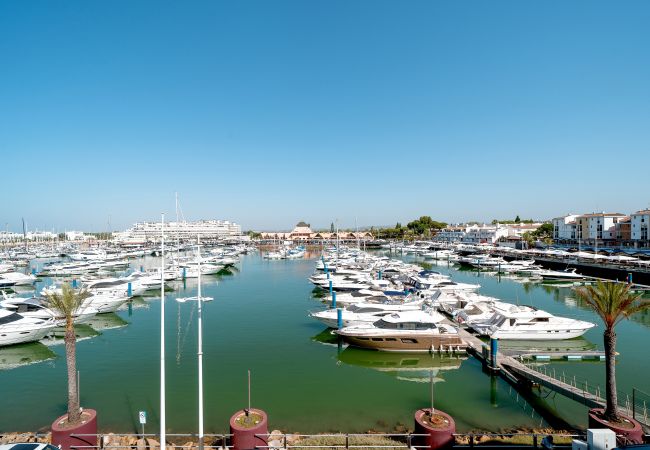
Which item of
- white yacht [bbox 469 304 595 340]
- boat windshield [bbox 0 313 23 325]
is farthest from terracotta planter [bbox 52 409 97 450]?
white yacht [bbox 469 304 595 340]

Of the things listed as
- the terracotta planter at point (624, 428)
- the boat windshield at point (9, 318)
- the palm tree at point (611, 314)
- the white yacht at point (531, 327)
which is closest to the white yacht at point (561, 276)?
the white yacht at point (531, 327)

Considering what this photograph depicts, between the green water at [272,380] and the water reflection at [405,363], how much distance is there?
0.22 ft

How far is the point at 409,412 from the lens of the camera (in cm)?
1659

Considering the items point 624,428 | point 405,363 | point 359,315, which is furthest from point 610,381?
point 359,315

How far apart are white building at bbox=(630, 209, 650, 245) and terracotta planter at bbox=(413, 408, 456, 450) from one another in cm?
11002

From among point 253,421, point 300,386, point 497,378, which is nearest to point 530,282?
point 497,378

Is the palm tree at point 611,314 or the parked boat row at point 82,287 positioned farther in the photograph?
the parked boat row at point 82,287

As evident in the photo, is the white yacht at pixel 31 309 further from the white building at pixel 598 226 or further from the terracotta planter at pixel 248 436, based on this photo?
the white building at pixel 598 226

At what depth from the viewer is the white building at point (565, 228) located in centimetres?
11369

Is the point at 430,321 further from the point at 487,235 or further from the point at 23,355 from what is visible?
the point at 487,235

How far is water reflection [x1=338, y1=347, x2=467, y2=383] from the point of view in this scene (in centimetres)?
2120

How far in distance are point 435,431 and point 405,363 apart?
12.5 meters

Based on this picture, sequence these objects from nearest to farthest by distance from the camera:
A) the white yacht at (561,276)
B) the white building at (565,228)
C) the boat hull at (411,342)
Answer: the boat hull at (411,342) < the white yacht at (561,276) < the white building at (565,228)

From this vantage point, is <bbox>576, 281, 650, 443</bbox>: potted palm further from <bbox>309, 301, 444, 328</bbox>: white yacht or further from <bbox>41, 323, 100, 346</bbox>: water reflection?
<bbox>41, 323, 100, 346</bbox>: water reflection
